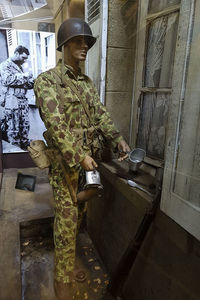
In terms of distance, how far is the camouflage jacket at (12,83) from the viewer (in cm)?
354

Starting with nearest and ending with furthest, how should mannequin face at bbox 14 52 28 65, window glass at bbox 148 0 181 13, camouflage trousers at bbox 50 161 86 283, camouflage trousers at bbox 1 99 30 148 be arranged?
window glass at bbox 148 0 181 13
camouflage trousers at bbox 50 161 86 283
mannequin face at bbox 14 52 28 65
camouflage trousers at bbox 1 99 30 148

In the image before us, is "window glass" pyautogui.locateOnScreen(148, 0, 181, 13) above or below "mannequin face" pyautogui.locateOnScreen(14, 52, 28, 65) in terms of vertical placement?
above

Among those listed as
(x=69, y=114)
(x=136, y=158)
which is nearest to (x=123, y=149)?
(x=136, y=158)

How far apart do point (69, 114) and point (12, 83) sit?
2474 millimetres

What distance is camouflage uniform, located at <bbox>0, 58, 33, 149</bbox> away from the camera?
3568mm

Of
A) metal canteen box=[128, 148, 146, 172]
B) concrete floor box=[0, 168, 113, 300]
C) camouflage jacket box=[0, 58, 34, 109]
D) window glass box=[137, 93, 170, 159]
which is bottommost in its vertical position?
concrete floor box=[0, 168, 113, 300]

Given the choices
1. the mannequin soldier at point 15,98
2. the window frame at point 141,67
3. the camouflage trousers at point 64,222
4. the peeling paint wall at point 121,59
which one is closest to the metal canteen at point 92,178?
the camouflage trousers at point 64,222

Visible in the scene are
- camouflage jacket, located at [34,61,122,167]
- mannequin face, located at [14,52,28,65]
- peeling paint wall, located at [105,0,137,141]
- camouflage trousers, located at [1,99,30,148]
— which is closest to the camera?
camouflage jacket, located at [34,61,122,167]

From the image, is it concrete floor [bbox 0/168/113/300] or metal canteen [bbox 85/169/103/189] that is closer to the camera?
metal canteen [bbox 85/169/103/189]

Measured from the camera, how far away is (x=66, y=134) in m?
1.42

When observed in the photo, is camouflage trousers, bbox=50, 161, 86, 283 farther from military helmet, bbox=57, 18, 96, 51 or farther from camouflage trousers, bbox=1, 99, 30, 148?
camouflage trousers, bbox=1, 99, 30, 148

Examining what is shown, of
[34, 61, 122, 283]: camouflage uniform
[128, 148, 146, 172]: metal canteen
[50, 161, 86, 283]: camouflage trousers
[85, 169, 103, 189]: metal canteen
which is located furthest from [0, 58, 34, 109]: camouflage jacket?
[85, 169, 103, 189]: metal canteen

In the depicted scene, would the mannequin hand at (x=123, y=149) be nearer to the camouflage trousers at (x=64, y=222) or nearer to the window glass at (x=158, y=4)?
the camouflage trousers at (x=64, y=222)

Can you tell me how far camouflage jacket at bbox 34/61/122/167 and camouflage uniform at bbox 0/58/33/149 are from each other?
2.22 metres
